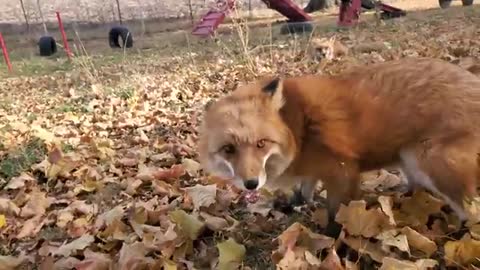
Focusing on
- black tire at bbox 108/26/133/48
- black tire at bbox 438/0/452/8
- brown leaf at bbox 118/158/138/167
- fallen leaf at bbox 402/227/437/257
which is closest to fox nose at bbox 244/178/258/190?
fallen leaf at bbox 402/227/437/257

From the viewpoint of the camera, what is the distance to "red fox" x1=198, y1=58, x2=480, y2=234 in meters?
3.18

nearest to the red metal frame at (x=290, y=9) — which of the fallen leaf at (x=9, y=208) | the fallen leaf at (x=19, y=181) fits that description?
the fallen leaf at (x=19, y=181)

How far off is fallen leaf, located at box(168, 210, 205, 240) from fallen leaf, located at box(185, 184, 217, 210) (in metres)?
0.36

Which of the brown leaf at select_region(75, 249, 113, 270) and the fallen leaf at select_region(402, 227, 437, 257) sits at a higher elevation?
the fallen leaf at select_region(402, 227, 437, 257)

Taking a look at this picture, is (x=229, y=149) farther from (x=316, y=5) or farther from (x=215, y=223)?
(x=316, y=5)

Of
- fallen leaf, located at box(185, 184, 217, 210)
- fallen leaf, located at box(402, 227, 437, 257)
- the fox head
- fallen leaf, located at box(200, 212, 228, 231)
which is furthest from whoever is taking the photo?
fallen leaf, located at box(185, 184, 217, 210)

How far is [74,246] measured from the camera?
12.7 feet

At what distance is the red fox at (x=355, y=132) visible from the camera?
3.18 metres

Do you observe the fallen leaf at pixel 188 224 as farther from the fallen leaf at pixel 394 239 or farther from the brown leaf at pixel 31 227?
the brown leaf at pixel 31 227

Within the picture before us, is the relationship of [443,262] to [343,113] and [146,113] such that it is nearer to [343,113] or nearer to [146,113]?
[343,113]

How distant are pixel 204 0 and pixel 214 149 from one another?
727 inches

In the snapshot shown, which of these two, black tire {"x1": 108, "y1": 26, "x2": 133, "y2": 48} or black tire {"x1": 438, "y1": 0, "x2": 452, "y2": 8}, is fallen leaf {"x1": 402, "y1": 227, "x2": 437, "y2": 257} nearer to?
black tire {"x1": 108, "y1": 26, "x2": 133, "y2": 48}

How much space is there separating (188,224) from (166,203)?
2.42 feet

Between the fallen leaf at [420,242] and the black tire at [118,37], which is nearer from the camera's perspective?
the fallen leaf at [420,242]
